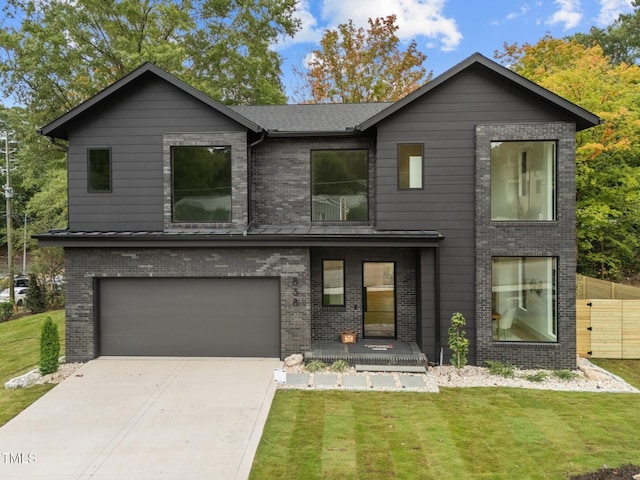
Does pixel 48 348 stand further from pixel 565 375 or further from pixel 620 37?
pixel 620 37

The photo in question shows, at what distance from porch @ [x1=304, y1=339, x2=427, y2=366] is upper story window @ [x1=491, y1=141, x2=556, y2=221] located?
148 inches

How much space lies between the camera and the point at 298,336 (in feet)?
32.2

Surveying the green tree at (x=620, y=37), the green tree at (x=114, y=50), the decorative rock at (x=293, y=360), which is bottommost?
the decorative rock at (x=293, y=360)

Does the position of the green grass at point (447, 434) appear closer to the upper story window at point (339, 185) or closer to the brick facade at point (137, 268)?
the brick facade at point (137, 268)

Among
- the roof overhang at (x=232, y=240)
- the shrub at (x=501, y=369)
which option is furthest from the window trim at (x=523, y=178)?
the shrub at (x=501, y=369)

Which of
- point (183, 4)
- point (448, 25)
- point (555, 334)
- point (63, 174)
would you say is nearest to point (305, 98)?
point (183, 4)

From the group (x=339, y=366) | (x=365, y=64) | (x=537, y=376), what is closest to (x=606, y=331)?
(x=537, y=376)


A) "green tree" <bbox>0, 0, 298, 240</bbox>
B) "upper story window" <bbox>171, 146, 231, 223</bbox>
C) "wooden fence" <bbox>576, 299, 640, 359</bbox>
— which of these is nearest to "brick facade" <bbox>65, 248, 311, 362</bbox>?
"upper story window" <bbox>171, 146, 231, 223</bbox>

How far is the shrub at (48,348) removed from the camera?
29.9ft

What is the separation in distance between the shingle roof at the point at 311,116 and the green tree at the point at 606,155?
25.6ft

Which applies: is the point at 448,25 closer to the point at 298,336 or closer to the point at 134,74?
the point at 134,74

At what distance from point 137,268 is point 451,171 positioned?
309 inches

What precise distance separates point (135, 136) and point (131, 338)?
195 inches

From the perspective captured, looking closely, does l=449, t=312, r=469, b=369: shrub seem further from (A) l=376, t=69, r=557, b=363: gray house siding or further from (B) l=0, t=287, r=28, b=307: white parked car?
(B) l=0, t=287, r=28, b=307: white parked car
